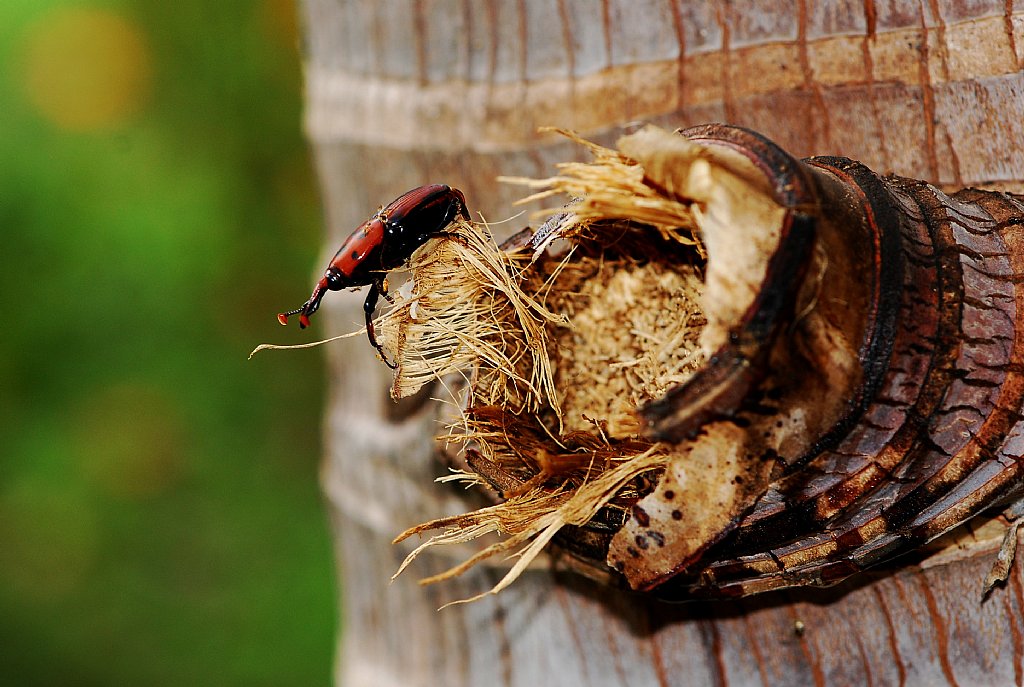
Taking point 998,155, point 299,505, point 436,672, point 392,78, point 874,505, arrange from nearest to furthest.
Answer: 1. point 874,505
2. point 998,155
3. point 392,78
4. point 436,672
5. point 299,505

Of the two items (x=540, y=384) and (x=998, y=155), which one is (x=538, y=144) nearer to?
(x=540, y=384)

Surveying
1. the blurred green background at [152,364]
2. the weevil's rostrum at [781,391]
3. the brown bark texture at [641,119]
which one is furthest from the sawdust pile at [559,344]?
the blurred green background at [152,364]

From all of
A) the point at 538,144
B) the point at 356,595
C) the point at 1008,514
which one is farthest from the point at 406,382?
Answer: the point at 356,595

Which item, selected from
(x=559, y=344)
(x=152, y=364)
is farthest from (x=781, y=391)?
(x=152, y=364)

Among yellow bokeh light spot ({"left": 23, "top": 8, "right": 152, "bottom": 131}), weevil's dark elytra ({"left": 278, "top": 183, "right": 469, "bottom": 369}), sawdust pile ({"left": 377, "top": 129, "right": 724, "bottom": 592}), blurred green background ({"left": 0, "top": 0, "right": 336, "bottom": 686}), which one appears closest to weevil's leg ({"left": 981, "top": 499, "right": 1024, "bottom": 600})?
sawdust pile ({"left": 377, "top": 129, "right": 724, "bottom": 592})

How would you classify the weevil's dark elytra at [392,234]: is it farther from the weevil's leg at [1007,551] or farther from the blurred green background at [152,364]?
the blurred green background at [152,364]

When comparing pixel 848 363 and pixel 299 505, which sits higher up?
pixel 848 363
